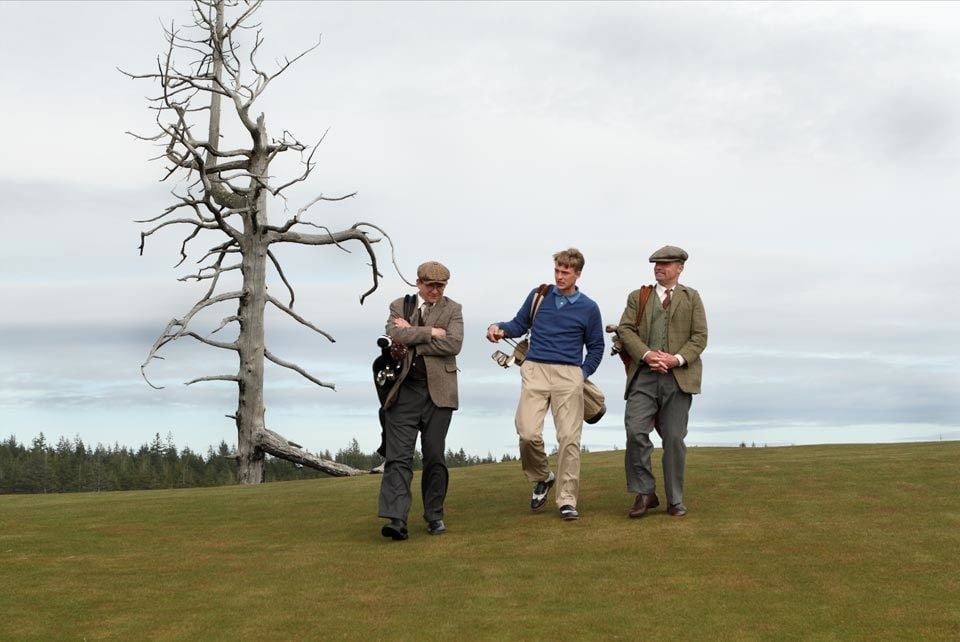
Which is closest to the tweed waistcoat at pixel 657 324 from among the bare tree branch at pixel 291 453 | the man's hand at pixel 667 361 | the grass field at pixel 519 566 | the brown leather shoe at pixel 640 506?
the man's hand at pixel 667 361

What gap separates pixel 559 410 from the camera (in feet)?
34.9

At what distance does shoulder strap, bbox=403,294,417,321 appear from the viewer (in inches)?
413

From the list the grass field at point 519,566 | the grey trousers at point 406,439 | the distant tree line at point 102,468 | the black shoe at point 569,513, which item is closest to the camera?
the grass field at point 519,566

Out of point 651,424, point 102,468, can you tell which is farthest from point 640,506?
point 102,468

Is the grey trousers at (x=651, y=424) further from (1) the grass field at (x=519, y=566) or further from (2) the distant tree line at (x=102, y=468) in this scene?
(2) the distant tree line at (x=102, y=468)

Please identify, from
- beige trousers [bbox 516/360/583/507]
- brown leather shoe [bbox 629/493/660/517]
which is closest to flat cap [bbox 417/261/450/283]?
beige trousers [bbox 516/360/583/507]

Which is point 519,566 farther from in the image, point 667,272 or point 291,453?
point 291,453

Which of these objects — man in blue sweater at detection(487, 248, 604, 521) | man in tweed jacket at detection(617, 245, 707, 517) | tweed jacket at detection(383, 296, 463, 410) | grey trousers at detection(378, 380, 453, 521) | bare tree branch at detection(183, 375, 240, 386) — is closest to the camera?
tweed jacket at detection(383, 296, 463, 410)

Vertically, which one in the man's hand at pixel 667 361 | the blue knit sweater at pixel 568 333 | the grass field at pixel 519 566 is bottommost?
the grass field at pixel 519 566

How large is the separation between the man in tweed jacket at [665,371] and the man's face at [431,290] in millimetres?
1854

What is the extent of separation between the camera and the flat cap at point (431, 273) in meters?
10.3

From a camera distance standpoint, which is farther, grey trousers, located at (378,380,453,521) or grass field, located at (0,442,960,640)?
grey trousers, located at (378,380,453,521)

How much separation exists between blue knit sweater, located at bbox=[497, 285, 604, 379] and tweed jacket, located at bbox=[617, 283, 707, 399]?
32cm

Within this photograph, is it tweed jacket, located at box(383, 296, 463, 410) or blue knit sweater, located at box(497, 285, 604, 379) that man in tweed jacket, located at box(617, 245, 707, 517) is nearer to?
blue knit sweater, located at box(497, 285, 604, 379)
